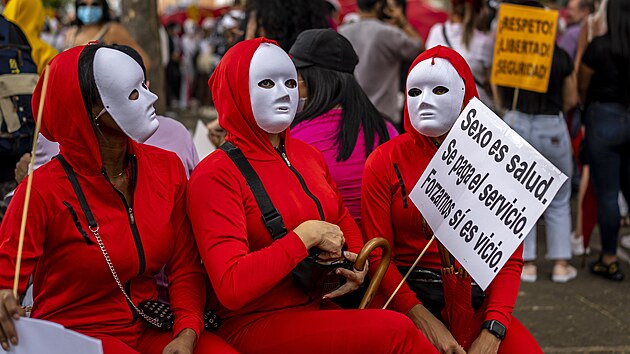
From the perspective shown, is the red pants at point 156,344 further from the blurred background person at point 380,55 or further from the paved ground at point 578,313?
the blurred background person at point 380,55

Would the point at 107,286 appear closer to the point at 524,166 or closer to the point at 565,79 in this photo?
the point at 524,166

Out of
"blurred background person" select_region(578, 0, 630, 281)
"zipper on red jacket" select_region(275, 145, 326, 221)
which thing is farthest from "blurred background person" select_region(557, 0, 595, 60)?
"zipper on red jacket" select_region(275, 145, 326, 221)

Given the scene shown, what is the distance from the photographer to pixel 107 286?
2672mm

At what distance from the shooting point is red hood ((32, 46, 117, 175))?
260 centimetres

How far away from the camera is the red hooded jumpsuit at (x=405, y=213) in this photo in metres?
3.13

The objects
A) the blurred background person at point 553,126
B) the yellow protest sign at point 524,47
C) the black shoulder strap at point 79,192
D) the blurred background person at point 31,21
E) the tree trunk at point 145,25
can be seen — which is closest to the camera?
the black shoulder strap at point 79,192

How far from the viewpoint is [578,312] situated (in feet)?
18.3

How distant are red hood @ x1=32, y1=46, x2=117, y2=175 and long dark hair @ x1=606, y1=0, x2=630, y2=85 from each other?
4259 mm

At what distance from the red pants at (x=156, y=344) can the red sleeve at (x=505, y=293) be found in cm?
96

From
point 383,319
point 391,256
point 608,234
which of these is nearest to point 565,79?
point 608,234

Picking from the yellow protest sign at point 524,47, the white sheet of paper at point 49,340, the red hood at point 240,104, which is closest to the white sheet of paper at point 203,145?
the red hood at point 240,104

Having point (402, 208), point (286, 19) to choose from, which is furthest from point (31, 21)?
point (402, 208)

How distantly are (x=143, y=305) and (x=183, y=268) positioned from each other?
18 cm

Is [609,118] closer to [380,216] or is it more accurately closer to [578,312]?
[578,312]
